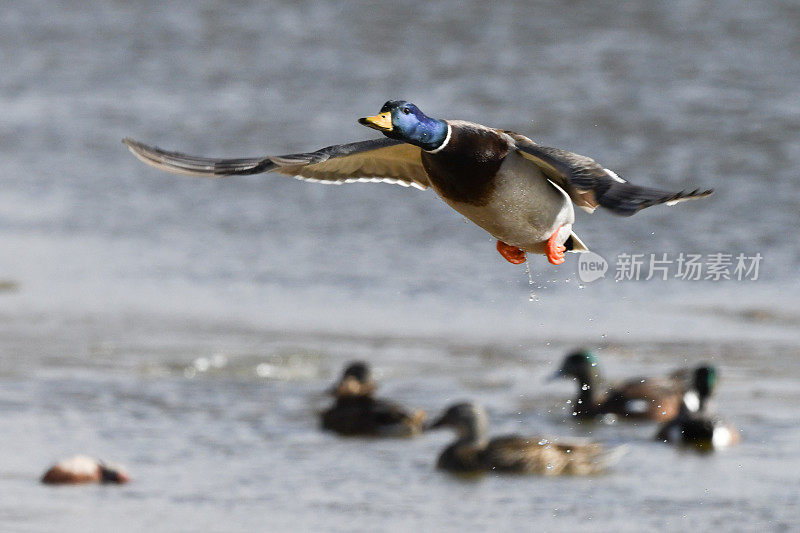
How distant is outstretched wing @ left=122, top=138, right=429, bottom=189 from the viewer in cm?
548

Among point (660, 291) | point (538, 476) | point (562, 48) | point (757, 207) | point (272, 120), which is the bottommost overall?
point (538, 476)

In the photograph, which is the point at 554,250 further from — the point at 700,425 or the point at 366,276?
the point at 366,276

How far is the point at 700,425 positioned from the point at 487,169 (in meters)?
5.83

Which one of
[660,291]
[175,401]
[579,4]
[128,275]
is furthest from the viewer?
[579,4]

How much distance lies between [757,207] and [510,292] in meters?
2.79

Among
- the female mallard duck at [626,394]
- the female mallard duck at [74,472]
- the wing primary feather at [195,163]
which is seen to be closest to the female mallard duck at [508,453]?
the female mallard duck at [626,394]

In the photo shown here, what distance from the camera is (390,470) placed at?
10.2 metres

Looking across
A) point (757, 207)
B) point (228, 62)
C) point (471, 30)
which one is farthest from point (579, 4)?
point (757, 207)

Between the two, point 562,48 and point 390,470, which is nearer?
point 390,470

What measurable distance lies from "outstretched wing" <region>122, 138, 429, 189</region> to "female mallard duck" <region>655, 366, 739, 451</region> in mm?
4736

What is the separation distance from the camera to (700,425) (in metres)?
10.9

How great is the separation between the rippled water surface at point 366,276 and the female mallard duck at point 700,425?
0.17m

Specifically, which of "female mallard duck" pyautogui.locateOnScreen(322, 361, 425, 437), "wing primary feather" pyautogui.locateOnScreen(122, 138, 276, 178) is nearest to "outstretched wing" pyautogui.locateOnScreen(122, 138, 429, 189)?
"wing primary feather" pyautogui.locateOnScreen(122, 138, 276, 178)

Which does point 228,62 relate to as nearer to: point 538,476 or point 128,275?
point 128,275
